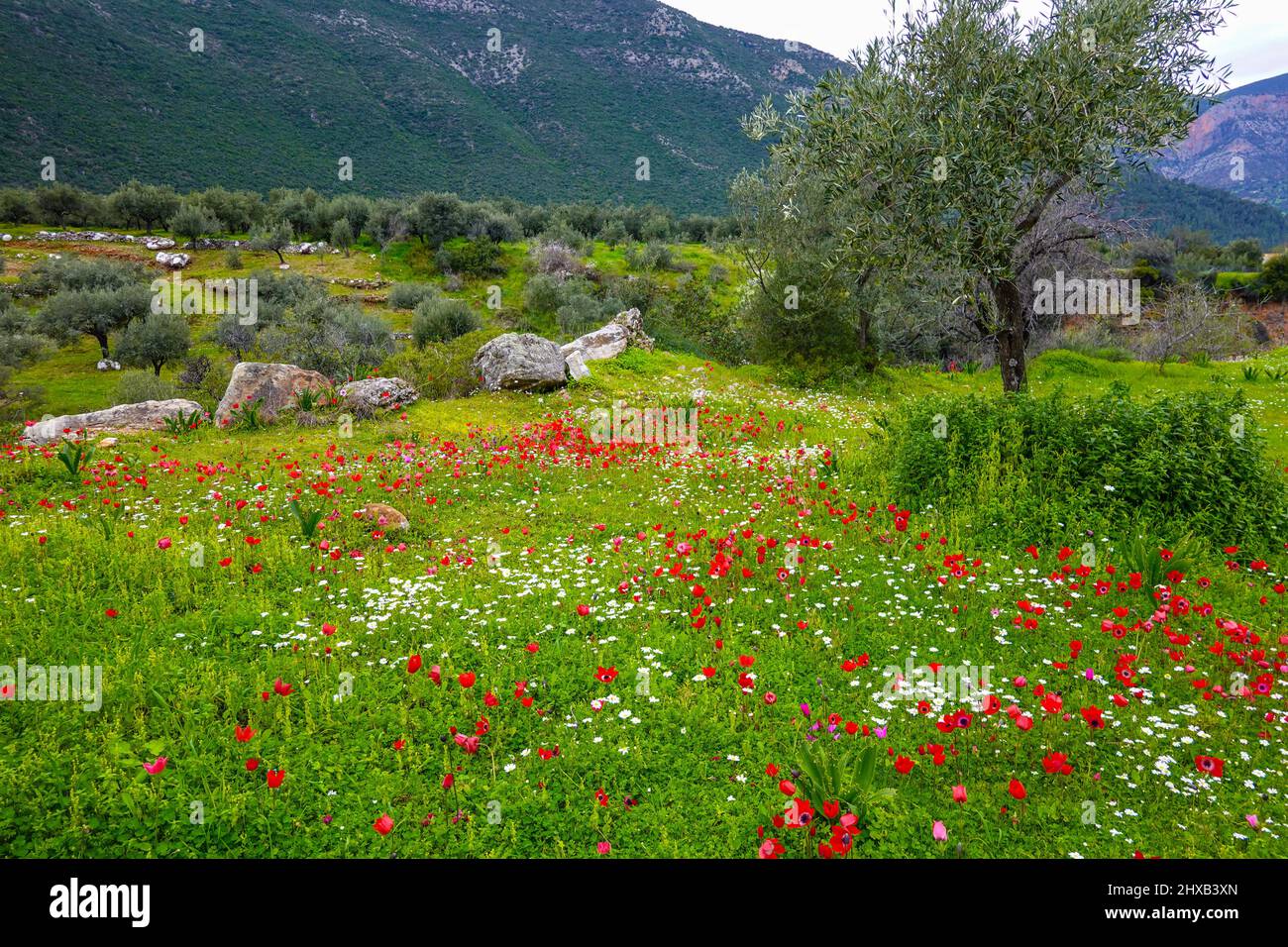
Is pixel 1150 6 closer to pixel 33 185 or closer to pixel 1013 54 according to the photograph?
pixel 1013 54

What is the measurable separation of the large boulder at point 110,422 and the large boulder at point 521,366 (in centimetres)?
808

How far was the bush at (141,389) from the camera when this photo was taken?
27.0 m

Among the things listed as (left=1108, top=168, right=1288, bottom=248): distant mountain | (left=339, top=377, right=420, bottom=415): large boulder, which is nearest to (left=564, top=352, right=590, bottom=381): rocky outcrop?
(left=339, top=377, right=420, bottom=415): large boulder

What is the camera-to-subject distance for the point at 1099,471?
9734mm

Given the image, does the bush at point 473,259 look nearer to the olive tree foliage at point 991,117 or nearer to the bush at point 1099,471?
the olive tree foliage at point 991,117

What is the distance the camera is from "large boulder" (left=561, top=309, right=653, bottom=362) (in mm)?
24656

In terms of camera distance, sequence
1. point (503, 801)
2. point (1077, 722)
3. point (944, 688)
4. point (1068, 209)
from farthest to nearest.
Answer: point (1068, 209) < point (944, 688) < point (1077, 722) < point (503, 801)

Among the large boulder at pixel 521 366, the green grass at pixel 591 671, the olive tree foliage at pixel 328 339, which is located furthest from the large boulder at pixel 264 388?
the green grass at pixel 591 671

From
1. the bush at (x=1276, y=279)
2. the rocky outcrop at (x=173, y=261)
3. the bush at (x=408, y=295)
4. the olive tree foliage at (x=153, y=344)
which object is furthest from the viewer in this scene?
the bush at (x=1276, y=279)

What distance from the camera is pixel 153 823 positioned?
4.30 metres

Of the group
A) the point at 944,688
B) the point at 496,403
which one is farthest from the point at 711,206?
the point at 944,688

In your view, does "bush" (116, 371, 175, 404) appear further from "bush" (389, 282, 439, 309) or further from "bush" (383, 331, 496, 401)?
"bush" (389, 282, 439, 309)

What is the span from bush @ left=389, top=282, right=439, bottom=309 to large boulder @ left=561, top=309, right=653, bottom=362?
91.7 feet

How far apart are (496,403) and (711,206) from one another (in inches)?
3679
